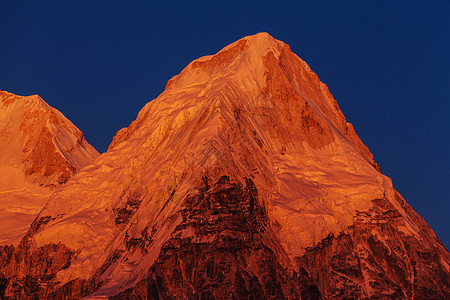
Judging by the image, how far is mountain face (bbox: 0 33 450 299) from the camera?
118m

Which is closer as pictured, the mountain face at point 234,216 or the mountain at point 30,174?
the mountain face at point 234,216

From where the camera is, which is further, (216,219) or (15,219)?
(15,219)

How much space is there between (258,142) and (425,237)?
30.9 meters

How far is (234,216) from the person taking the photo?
12169 centimetres

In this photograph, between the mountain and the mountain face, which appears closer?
the mountain face

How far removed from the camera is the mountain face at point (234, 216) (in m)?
118

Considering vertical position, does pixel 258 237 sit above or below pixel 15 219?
below

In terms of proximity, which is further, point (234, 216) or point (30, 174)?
point (30, 174)

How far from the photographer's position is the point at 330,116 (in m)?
178

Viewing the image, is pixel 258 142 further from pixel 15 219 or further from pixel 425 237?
pixel 15 219

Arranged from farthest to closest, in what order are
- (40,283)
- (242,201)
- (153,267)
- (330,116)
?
(330,116)
(40,283)
(242,201)
(153,267)

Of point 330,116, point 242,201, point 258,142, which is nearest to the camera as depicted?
point 242,201

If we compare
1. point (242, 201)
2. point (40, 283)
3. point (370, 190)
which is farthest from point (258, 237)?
point (40, 283)

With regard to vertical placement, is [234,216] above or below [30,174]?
below
